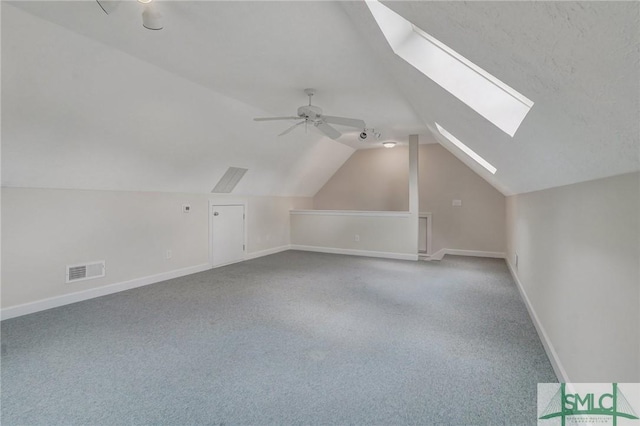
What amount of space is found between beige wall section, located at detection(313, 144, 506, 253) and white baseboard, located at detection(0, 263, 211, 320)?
15.0 feet

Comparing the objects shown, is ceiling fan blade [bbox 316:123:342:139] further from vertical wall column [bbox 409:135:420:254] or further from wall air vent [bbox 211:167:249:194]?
vertical wall column [bbox 409:135:420:254]

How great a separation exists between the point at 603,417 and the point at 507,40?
5.85 feet

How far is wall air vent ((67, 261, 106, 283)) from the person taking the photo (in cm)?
342

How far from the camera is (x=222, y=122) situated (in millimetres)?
4094

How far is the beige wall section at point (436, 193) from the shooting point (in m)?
6.29

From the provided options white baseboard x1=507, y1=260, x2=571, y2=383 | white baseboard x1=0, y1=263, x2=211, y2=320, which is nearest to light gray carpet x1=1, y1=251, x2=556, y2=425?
white baseboard x1=507, y1=260, x2=571, y2=383

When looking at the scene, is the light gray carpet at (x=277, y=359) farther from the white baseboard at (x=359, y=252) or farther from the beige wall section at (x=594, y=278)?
the white baseboard at (x=359, y=252)

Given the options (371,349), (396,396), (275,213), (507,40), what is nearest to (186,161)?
(275,213)

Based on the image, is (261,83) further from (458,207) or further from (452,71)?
(458,207)

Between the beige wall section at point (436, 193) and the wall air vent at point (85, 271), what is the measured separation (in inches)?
218

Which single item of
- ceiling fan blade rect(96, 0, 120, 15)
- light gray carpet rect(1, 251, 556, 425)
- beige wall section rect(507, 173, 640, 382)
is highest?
ceiling fan blade rect(96, 0, 120, 15)

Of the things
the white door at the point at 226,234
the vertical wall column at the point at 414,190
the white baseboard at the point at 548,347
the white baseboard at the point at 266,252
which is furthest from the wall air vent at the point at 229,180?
the white baseboard at the point at 548,347

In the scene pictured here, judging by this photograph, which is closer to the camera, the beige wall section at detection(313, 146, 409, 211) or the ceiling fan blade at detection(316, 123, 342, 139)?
the ceiling fan blade at detection(316, 123, 342, 139)

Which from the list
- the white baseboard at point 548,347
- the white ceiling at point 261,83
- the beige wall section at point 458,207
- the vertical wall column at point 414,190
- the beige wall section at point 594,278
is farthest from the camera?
the beige wall section at point 458,207
